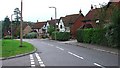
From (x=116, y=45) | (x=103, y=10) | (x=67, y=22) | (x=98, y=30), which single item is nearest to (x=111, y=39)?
(x=116, y=45)

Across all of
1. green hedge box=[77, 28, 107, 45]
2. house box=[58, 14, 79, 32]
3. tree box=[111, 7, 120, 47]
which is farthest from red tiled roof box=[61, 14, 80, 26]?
tree box=[111, 7, 120, 47]

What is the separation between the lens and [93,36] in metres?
37.8

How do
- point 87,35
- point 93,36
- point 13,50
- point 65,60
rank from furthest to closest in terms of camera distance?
point 87,35, point 93,36, point 13,50, point 65,60

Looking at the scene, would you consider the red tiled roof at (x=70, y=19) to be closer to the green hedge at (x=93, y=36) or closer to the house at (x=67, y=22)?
the house at (x=67, y=22)

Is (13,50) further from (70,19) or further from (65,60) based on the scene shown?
(70,19)

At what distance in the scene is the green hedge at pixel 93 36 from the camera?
33344mm

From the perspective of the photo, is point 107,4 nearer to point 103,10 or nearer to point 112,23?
point 103,10

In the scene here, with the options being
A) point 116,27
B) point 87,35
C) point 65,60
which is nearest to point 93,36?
point 87,35

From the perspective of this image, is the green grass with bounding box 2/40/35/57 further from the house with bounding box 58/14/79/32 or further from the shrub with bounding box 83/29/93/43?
the house with bounding box 58/14/79/32

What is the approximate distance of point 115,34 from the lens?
2684 cm

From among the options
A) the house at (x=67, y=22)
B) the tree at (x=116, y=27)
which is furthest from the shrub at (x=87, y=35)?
the house at (x=67, y=22)

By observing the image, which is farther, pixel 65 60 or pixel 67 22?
pixel 67 22

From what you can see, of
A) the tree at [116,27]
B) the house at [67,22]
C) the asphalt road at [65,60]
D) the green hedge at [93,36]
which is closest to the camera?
the asphalt road at [65,60]

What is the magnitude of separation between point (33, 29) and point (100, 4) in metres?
90.9
